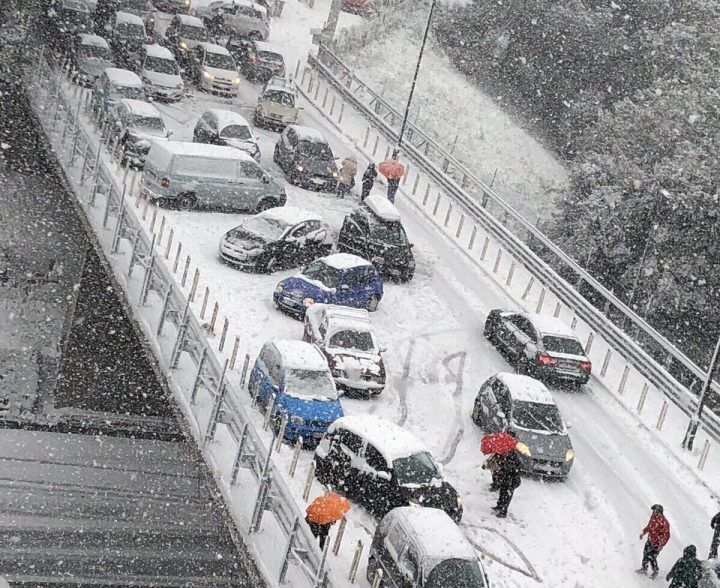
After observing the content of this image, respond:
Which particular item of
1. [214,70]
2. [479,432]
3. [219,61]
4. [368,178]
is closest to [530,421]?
[479,432]

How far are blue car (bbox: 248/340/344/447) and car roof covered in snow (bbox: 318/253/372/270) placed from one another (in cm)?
457

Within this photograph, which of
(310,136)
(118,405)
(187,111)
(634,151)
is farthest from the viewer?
(634,151)

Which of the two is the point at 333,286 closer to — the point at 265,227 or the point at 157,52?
the point at 265,227

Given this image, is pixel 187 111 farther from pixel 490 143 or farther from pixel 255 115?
pixel 490 143

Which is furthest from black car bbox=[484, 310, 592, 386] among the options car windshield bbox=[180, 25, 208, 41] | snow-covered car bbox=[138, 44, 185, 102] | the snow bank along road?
car windshield bbox=[180, 25, 208, 41]

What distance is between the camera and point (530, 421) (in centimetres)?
2200

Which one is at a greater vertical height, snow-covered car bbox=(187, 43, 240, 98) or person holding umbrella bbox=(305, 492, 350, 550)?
snow-covered car bbox=(187, 43, 240, 98)

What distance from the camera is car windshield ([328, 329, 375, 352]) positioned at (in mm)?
23109

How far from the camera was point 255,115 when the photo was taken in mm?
38094

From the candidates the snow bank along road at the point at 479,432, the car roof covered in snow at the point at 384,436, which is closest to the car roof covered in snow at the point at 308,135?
the snow bank along road at the point at 479,432

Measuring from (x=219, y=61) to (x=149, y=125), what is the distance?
9059 mm

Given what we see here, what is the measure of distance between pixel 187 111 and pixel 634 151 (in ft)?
52.4

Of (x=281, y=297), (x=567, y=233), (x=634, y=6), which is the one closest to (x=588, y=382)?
(x=281, y=297)

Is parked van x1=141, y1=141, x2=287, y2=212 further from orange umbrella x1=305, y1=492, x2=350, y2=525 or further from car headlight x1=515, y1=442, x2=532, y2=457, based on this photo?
orange umbrella x1=305, y1=492, x2=350, y2=525
